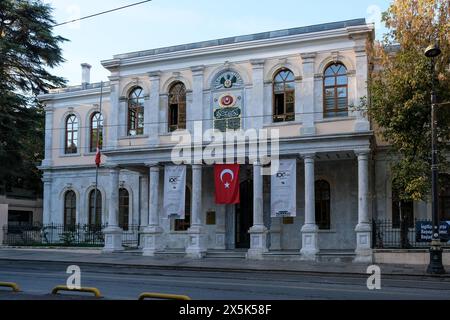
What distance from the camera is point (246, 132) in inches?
1038

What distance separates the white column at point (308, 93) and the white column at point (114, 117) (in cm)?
965

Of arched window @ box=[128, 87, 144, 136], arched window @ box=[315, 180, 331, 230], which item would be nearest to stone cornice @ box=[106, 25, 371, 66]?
arched window @ box=[128, 87, 144, 136]

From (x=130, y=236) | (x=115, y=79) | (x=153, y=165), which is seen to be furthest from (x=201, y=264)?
Answer: (x=115, y=79)

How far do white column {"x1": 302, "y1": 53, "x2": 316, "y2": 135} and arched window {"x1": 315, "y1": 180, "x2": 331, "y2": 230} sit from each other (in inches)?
150

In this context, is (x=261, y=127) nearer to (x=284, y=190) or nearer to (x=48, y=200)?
(x=284, y=190)

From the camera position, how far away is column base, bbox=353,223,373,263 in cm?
2316

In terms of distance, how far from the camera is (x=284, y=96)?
26.5 meters

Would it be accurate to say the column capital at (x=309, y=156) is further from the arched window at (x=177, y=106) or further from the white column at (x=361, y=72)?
the arched window at (x=177, y=106)

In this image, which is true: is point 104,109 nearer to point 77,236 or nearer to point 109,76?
point 109,76

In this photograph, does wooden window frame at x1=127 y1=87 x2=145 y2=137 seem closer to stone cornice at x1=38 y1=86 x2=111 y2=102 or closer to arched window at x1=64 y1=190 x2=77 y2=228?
stone cornice at x1=38 y1=86 x2=111 y2=102

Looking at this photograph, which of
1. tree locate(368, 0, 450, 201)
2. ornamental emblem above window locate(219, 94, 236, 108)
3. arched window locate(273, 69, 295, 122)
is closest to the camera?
tree locate(368, 0, 450, 201)

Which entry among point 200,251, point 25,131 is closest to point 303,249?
point 200,251

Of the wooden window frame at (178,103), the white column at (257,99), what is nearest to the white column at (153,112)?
the wooden window frame at (178,103)

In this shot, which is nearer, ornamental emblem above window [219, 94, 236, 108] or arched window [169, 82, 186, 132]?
ornamental emblem above window [219, 94, 236, 108]
